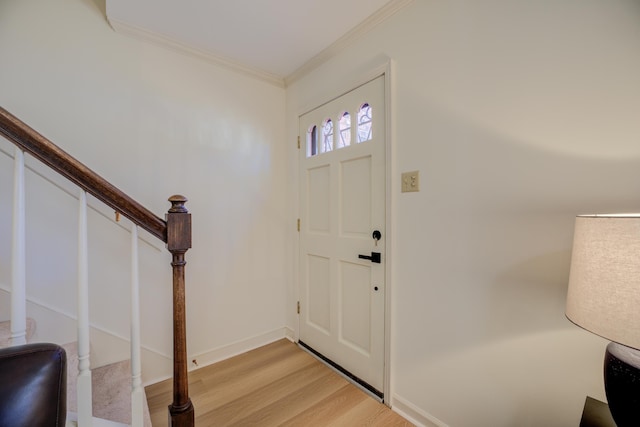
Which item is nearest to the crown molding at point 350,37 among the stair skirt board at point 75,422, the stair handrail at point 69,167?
the stair handrail at point 69,167

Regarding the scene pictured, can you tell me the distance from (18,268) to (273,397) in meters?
1.47

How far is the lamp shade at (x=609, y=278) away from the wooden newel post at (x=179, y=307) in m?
1.22

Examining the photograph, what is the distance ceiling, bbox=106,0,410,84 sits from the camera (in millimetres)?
1511

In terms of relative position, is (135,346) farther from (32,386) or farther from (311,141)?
(311,141)

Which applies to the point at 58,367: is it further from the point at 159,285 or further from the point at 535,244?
the point at 535,244

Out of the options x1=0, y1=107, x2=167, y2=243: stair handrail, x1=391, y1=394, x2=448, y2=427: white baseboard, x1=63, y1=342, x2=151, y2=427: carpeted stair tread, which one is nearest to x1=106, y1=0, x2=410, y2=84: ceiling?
x1=0, y1=107, x2=167, y2=243: stair handrail

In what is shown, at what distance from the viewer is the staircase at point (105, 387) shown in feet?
3.52

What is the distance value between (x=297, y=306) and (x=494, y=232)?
5.52ft

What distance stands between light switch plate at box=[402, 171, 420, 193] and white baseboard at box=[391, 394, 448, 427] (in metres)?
1.22

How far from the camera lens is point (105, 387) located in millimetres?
1363

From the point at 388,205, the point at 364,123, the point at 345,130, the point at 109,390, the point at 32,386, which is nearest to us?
the point at 32,386

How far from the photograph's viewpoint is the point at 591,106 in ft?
3.04

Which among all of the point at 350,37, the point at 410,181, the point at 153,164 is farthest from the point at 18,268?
the point at 350,37

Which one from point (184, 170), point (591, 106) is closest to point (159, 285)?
point (184, 170)
